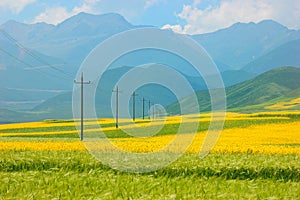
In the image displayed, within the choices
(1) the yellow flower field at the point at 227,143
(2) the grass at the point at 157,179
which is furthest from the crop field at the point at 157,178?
(1) the yellow flower field at the point at 227,143

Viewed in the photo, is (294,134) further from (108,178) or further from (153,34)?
(108,178)

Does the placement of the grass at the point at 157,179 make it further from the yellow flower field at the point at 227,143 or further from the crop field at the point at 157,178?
the yellow flower field at the point at 227,143

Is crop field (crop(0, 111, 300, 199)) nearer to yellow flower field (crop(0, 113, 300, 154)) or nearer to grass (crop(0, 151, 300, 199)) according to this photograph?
grass (crop(0, 151, 300, 199))

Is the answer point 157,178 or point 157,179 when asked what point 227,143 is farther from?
Answer: point 157,179

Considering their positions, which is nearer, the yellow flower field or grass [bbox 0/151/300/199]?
grass [bbox 0/151/300/199]

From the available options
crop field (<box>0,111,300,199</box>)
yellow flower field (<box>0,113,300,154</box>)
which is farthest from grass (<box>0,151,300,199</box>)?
yellow flower field (<box>0,113,300,154</box>)

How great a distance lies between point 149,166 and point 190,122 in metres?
37.0

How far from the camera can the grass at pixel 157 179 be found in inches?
502

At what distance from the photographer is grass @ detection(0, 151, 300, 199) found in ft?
41.9

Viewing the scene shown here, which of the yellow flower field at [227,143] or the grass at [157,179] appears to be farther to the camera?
the yellow flower field at [227,143]

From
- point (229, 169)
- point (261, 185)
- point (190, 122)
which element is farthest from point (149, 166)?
point (190, 122)

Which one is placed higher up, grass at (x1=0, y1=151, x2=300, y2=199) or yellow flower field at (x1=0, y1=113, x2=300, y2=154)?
yellow flower field at (x1=0, y1=113, x2=300, y2=154)

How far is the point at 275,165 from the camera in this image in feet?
60.8

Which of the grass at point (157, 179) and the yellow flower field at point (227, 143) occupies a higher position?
the yellow flower field at point (227, 143)
